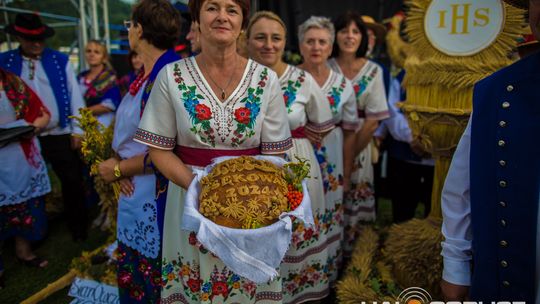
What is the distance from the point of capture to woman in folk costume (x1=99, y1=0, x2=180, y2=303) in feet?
6.39

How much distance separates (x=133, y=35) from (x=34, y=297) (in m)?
1.99

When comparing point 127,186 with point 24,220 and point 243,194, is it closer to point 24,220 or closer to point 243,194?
point 243,194

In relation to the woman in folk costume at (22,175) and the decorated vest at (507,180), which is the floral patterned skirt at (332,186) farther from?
the woman in folk costume at (22,175)

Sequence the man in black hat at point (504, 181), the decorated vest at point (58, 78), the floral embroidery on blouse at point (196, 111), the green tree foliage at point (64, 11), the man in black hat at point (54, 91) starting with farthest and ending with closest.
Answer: the green tree foliage at point (64, 11) < the decorated vest at point (58, 78) < the man in black hat at point (54, 91) < the floral embroidery on blouse at point (196, 111) < the man in black hat at point (504, 181)

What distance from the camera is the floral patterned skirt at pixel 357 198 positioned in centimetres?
328

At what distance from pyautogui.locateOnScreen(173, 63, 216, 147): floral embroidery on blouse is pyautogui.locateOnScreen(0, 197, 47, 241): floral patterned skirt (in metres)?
2.35

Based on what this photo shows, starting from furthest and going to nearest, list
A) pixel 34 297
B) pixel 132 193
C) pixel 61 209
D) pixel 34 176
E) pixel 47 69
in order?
pixel 61 209
pixel 47 69
pixel 34 176
pixel 34 297
pixel 132 193

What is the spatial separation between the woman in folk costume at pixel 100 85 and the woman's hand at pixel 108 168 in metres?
2.15

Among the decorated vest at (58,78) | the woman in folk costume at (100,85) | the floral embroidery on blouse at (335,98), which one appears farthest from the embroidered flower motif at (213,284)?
the woman in folk costume at (100,85)

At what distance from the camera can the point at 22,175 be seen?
3.04 metres

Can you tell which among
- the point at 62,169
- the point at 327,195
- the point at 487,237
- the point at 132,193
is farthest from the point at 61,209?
the point at 487,237

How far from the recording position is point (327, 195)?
8.98ft

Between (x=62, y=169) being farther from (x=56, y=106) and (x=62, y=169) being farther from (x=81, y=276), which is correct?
(x=81, y=276)

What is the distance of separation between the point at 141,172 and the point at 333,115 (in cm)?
143
